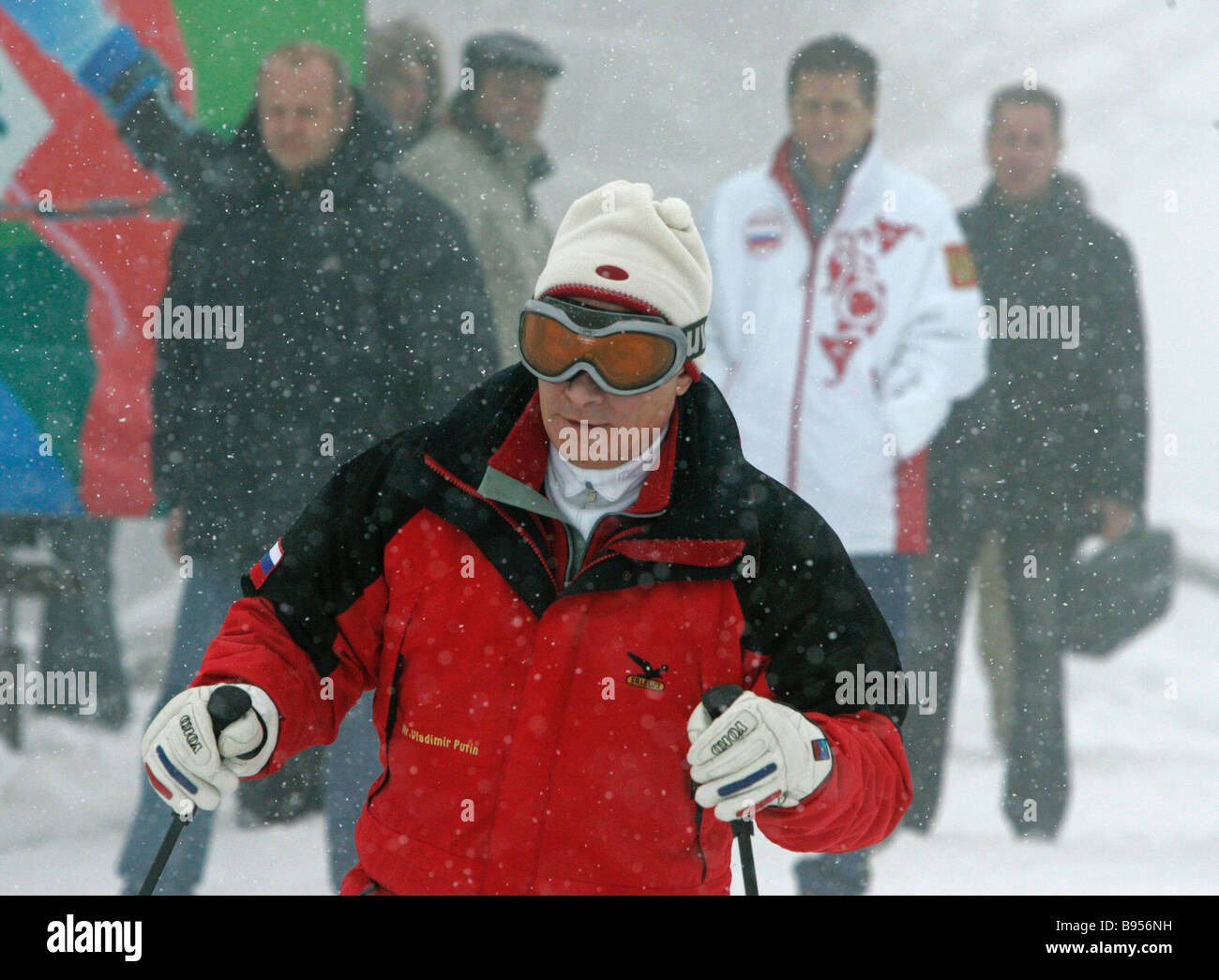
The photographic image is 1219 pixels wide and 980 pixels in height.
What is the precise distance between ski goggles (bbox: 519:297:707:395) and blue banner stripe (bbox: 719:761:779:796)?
1.76 ft

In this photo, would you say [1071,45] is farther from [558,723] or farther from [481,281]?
[558,723]

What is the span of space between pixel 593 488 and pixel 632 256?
0.33m

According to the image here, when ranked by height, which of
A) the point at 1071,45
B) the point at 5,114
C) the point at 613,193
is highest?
the point at 1071,45

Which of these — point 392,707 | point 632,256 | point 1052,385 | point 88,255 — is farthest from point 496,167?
point 392,707

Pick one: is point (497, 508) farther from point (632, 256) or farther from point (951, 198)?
point (951, 198)

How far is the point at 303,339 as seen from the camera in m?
3.31

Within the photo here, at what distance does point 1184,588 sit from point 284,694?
510cm

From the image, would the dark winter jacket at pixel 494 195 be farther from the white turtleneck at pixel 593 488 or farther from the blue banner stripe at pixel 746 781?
the blue banner stripe at pixel 746 781

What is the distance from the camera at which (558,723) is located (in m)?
1.72

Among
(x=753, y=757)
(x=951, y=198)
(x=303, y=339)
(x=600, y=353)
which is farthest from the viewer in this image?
(x=951, y=198)

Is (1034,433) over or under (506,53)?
under

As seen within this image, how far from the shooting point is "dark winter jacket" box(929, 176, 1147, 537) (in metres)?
3.98

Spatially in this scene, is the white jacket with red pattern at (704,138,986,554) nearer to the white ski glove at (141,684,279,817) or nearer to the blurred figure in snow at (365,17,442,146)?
the blurred figure in snow at (365,17,442,146)
